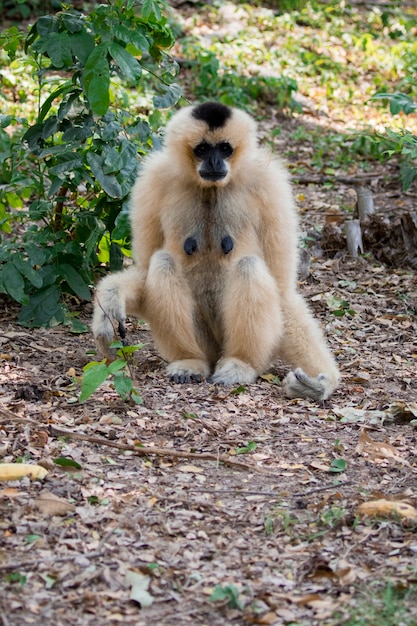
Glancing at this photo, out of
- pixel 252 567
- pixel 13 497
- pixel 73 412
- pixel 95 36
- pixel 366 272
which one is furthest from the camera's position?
pixel 366 272

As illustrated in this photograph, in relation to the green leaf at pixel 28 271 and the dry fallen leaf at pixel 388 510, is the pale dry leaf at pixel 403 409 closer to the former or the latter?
the dry fallen leaf at pixel 388 510

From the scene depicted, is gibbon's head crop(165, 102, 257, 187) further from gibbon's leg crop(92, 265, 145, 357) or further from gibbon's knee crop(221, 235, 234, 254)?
gibbon's leg crop(92, 265, 145, 357)

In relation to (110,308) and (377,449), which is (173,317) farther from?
(377,449)

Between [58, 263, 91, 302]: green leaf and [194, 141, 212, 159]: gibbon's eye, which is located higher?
[194, 141, 212, 159]: gibbon's eye

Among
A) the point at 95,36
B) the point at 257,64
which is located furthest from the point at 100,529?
the point at 257,64

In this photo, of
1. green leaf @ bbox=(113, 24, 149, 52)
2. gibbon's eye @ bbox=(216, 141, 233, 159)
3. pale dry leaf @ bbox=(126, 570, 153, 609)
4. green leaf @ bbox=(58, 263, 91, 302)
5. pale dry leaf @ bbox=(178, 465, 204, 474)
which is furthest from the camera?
green leaf @ bbox=(58, 263, 91, 302)

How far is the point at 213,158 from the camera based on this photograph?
6.30 metres

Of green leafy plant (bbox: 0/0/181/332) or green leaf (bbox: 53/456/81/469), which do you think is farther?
green leafy plant (bbox: 0/0/181/332)

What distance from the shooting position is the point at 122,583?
3572 millimetres

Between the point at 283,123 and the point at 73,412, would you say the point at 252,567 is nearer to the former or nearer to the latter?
the point at 73,412

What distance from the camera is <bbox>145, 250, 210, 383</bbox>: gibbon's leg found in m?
6.32

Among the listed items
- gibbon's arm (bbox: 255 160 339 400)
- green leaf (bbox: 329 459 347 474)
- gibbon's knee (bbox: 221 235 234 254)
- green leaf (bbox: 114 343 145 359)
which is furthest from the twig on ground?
→ gibbon's knee (bbox: 221 235 234 254)

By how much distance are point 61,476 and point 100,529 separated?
0.55 metres

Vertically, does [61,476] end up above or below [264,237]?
below
